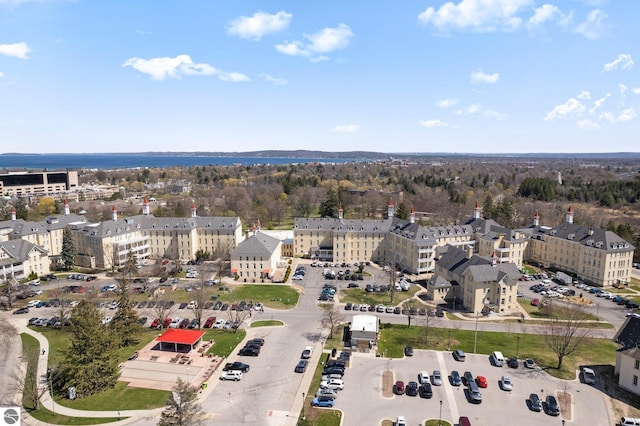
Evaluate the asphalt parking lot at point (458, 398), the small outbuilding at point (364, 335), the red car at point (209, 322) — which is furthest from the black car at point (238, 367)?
the small outbuilding at point (364, 335)

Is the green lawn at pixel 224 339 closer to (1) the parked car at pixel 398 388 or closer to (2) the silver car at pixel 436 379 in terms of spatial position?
(1) the parked car at pixel 398 388

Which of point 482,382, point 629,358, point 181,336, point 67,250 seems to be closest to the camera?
point 482,382

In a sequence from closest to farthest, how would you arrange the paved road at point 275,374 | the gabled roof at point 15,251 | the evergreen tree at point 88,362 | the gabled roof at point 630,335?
the paved road at point 275,374, the evergreen tree at point 88,362, the gabled roof at point 630,335, the gabled roof at point 15,251

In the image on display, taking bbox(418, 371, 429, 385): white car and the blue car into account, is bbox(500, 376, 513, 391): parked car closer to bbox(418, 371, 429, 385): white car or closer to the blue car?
bbox(418, 371, 429, 385): white car

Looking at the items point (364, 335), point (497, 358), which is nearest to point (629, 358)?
point (497, 358)

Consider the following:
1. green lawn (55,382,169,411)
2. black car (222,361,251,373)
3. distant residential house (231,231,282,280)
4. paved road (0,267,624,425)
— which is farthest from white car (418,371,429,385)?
distant residential house (231,231,282,280)

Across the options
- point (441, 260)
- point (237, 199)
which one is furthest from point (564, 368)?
point (237, 199)

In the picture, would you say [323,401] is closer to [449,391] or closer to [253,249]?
[449,391]
